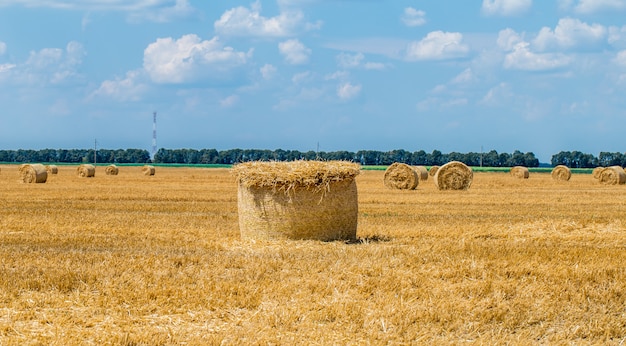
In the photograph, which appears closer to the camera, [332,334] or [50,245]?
[332,334]

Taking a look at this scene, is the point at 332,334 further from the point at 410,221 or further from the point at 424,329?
the point at 410,221

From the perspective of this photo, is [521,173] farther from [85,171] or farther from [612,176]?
[85,171]

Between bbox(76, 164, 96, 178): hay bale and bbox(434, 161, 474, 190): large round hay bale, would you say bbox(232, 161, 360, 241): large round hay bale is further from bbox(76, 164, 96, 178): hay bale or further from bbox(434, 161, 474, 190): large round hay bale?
bbox(76, 164, 96, 178): hay bale

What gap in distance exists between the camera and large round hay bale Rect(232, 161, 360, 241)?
12297 mm

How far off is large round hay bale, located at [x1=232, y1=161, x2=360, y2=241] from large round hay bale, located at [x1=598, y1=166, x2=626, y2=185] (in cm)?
3120

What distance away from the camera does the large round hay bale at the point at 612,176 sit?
40.0 m

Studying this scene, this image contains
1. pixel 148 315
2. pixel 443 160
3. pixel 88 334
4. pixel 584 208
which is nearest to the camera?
pixel 88 334

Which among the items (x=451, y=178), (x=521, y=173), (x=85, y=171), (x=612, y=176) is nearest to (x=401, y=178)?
(x=451, y=178)

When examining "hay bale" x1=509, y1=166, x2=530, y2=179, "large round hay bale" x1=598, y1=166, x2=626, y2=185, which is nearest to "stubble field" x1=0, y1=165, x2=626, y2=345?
"large round hay bale" x1=598, y1=166, x2=626, y2=185

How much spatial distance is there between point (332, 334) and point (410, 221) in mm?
10399

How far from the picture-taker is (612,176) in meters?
40.4

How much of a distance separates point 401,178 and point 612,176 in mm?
13617

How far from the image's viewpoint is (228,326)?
7.19 metres

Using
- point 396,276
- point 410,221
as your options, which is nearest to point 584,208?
point 410,221
